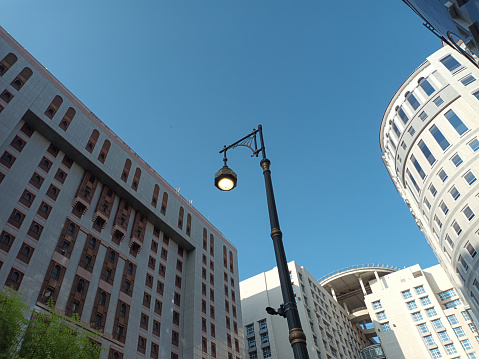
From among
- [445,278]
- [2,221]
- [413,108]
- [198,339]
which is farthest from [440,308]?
[2,221]

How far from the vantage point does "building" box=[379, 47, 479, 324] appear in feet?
123

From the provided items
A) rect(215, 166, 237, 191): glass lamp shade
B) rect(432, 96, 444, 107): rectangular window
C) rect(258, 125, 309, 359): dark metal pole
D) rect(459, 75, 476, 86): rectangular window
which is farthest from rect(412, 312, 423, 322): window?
rect(215, 166, 237, 191): glass lamp shade

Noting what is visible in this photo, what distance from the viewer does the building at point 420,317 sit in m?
Result: 66.9

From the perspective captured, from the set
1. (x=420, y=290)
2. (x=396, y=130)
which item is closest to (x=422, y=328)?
(x=420, y=290)

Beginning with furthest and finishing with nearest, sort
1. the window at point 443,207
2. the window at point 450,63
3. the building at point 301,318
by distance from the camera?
the building at point 301,318
the window at point 450,63
the window at point 443,207

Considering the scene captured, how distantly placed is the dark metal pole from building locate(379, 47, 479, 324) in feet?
111

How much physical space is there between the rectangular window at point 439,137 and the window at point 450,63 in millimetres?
6763

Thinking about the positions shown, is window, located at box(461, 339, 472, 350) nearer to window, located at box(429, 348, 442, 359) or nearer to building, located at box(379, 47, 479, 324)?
window, located at box(429, 348, 442, 359)

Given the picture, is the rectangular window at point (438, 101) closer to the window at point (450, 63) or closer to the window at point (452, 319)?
the window at point (450, 63)

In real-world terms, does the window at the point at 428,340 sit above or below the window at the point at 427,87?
below

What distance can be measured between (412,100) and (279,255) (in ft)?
143

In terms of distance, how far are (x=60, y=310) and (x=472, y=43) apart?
1304 inches

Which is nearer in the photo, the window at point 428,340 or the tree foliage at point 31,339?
the tree foliage at point 31,339

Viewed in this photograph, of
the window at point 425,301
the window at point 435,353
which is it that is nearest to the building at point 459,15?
the window at point 435,353
